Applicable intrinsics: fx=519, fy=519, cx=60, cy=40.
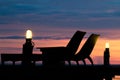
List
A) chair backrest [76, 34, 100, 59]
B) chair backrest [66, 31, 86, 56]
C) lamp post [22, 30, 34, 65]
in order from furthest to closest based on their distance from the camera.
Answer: chair backrest [76, 34, 100, 59] → chair backrest [66, 31, 86, 56] → lamp post [22, 30, 34, 65]

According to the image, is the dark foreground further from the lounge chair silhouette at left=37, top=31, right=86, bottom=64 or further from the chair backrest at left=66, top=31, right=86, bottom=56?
the chair backrest at left=66, top=31, right=86, bottom=56

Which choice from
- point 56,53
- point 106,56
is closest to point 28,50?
point 56,53

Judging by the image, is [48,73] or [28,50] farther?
[28,50]

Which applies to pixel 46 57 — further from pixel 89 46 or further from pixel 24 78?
pixel 24 78

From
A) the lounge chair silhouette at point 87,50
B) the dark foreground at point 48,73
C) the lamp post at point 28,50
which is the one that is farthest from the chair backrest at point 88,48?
the lamp post at point 28,50

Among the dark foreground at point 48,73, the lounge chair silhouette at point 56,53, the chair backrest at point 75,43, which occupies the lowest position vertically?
the dark foreground at point 48,73

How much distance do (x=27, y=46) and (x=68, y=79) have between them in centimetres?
122

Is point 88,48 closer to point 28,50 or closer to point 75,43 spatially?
point 75,43

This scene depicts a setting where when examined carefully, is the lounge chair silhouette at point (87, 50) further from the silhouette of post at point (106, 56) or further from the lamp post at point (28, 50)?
the lamp post at point (28, 50)

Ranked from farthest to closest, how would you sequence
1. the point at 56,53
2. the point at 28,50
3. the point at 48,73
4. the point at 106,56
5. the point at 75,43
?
the point at 75,43 < the point at 106,56 < the point at 56,53 < the point at 28,50 < the point at 48,73

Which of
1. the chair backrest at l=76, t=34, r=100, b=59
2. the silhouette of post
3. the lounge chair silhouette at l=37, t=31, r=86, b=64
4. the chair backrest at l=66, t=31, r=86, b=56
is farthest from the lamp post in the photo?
the silhouette of post

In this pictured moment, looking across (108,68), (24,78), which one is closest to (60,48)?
(108,68)

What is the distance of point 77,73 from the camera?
11.9 meters

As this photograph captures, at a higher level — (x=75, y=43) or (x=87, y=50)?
(x=75, y=43)
